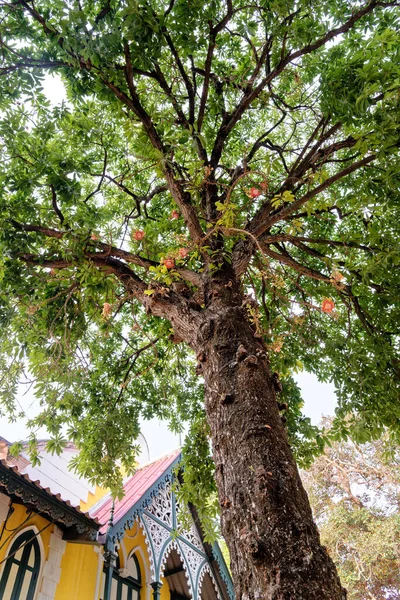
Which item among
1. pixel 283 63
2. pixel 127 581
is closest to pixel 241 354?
pixel 283 63

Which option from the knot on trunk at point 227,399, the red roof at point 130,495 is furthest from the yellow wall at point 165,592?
the knot on trunk at point 227,399

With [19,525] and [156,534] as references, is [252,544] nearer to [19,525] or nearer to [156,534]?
[19,525]

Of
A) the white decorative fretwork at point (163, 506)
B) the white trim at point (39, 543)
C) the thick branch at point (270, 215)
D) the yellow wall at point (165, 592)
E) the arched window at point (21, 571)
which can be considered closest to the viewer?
the thick branch at point (270, 215)

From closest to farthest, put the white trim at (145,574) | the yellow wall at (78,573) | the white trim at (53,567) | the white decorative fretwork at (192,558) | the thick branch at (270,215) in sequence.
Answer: the thick branch at (270,215)
the white trim at (53,567)
the yellow wall at (78,573)
the white trim at (145,574)
the white decorative fretwork at (192,558)

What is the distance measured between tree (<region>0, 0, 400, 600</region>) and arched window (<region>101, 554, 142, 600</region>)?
3215 millimetres

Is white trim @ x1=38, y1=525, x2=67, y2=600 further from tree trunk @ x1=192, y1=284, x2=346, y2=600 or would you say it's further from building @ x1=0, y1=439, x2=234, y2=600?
tree trunk @ x1=192, y1=284, x2=346, y2=600

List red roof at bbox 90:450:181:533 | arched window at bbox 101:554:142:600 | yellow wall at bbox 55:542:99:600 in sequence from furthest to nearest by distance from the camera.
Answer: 1. arched window at bbox 101:554:142:600
2. red roof at bbox 90:450:181:533
3. yellow wall at bbox 55:542:99:600

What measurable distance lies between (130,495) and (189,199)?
629cm

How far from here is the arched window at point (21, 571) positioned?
5828 mm

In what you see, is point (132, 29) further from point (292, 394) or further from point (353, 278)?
point (292, 394)

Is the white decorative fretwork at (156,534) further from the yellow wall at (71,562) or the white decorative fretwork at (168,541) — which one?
the yellow wall at (71,562)

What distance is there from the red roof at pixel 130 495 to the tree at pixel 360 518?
9579 millimetres

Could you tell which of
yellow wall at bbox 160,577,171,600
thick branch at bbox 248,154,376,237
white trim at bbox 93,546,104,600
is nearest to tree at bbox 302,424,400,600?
yellow wall at bbox 160,577,171,600

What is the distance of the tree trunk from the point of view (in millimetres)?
1797
